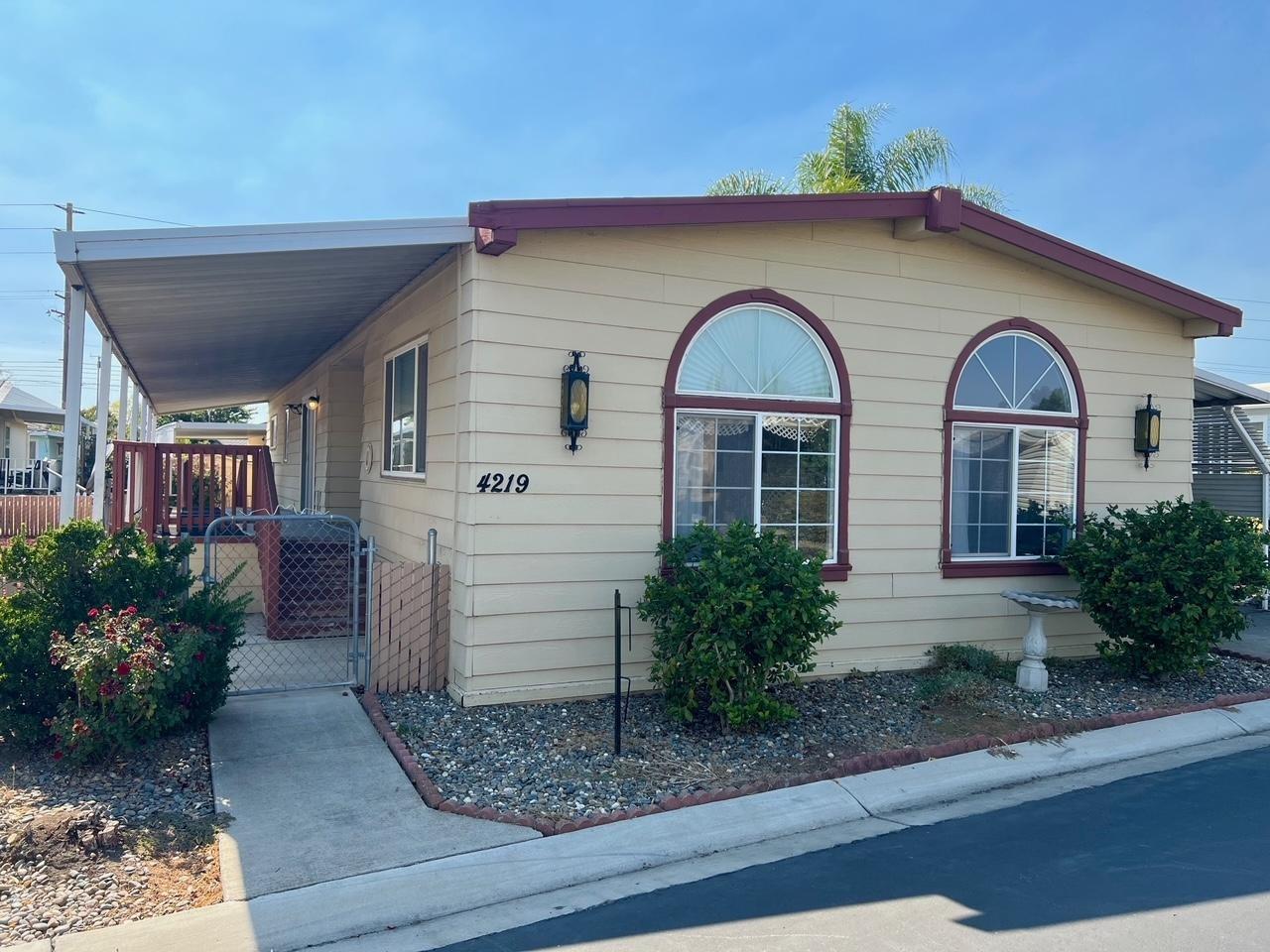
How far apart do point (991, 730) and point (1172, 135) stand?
70.9 ft

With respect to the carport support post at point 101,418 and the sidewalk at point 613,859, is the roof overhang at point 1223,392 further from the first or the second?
the carport support post at point 101,418

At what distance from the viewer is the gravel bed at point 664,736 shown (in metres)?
5.29

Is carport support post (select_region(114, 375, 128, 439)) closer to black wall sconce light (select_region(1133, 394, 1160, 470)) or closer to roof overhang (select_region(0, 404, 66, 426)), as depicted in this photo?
black wall sconce light (select_region(1133, 394, 1160, 470))

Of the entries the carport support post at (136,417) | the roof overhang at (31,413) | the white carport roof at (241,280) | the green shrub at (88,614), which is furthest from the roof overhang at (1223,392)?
the roof overhang at (31,413)

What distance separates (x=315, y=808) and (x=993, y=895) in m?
3.29

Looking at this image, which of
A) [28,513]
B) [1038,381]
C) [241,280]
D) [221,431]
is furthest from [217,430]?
[1038,381]

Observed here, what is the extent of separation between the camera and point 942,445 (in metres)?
8.05

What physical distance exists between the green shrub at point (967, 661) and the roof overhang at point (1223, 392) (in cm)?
536

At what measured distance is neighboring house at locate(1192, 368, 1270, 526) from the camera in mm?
11852

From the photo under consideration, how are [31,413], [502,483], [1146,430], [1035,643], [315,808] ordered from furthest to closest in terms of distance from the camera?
[31,413] < [1146,430] < [1035,643] < [502,483] < [315,808]

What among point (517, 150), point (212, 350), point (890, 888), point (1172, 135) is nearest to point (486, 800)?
point (890, 888)

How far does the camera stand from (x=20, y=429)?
29375 millimetres

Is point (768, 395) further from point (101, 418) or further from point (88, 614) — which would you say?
point (101, 418)

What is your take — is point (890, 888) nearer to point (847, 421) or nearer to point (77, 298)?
point (847, 421)
